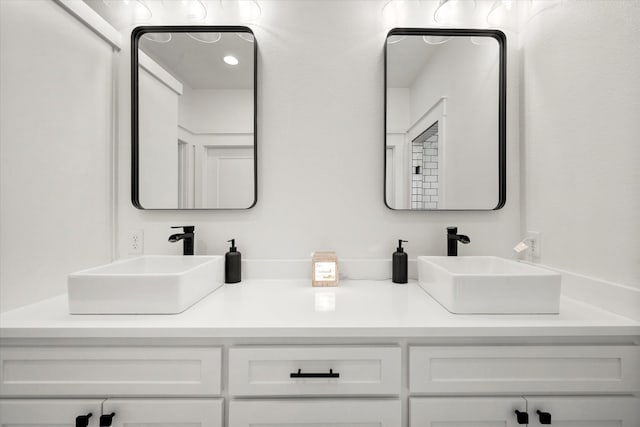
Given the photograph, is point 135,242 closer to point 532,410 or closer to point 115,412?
point 115,412

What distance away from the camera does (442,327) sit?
0.83 m

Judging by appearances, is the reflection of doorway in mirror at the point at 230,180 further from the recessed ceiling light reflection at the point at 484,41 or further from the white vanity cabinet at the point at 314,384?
the recessed ceiling light reflection at the point at 484,41

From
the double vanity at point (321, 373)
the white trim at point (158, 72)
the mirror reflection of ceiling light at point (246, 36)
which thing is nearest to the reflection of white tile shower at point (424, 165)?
the double vanity at point (321, 373)

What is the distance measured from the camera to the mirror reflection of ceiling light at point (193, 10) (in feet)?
4.61

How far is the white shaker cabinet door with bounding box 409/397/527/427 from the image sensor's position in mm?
840

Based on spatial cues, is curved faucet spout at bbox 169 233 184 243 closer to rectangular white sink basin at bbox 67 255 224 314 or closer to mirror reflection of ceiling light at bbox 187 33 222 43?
rectangular white sink basin at bbox 67 255 224 314

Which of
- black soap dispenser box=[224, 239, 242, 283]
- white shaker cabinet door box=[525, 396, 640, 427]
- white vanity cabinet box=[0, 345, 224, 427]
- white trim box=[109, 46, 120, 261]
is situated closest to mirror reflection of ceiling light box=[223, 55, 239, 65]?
white trim box=[109, 46, 120, 261]

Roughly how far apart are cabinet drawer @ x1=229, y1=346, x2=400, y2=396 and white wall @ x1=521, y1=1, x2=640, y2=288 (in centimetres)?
83

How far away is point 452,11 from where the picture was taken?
4.70ft

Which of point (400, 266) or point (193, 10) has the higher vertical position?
point (193, 10)

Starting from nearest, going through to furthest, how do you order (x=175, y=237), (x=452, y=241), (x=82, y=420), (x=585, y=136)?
(x=82, y=420) → (x=585, y=136) → (x=175, y=237) → (x=452, y=241)

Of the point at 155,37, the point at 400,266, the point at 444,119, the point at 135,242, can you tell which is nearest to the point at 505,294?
the point at 400,266

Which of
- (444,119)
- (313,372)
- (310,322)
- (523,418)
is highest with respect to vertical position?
(444,119)

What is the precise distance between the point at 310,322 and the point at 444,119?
3.84 feet
